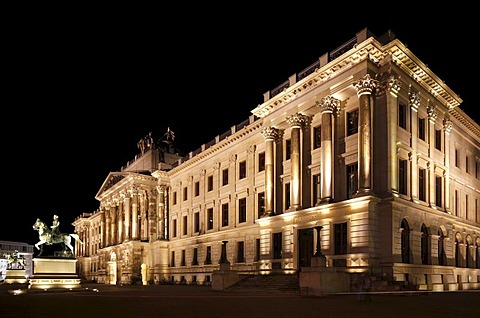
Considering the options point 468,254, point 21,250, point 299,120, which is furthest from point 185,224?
point 21,250

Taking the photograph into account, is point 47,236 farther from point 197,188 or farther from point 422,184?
point 422,184

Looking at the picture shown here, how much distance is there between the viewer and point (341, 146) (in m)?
33.0

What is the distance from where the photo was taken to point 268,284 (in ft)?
103

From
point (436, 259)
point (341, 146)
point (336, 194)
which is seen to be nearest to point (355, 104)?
point (341, 146)

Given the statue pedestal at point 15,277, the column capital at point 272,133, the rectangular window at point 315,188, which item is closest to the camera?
the rectangular window at point 315,188

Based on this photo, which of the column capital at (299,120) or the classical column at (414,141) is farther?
the column capital at (299,120)

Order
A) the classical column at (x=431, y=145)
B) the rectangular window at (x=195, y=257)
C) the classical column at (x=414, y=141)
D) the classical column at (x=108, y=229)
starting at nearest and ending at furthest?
the classical column at (x=414, y=141) → the classical column at (x=431, y=145) → the rectangular window at (x=195, y=257) → the classical column at (x=108, y=229)

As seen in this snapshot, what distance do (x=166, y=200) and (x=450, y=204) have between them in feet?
120

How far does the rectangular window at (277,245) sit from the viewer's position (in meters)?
37.2

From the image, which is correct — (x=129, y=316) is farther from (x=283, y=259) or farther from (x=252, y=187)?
(x=252, y=187)

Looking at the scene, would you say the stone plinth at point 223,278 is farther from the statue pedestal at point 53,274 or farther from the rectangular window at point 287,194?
the statue pedestal at point 53,274

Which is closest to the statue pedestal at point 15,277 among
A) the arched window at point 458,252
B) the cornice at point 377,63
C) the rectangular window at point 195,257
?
the rectangular window at point 195,257

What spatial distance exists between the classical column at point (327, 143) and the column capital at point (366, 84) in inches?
113

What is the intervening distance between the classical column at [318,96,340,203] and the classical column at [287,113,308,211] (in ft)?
9.14
